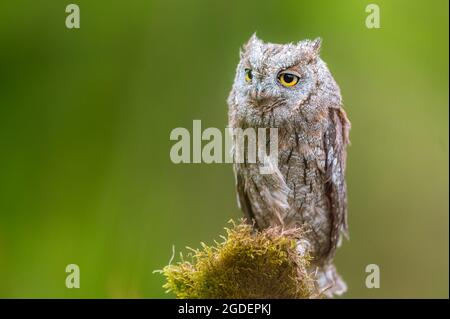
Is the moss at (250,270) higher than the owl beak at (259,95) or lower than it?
lower

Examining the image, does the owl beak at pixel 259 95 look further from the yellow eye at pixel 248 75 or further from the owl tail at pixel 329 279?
the owl tail at pixel 329 279

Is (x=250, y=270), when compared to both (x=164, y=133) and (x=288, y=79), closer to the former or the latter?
(x=288, y=79)

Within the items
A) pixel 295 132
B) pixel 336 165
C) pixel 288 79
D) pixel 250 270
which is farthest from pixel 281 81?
pixel 250 270

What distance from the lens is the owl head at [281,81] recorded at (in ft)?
11.8

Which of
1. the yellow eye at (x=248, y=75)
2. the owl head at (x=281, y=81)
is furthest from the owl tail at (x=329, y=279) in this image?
the yellow eye at (x=248, y=75)

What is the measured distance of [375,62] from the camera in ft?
19.1

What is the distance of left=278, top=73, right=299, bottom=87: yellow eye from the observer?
3.63 meters

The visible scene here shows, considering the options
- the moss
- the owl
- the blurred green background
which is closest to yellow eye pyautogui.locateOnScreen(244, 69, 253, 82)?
the owl

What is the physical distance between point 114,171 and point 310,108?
187cm

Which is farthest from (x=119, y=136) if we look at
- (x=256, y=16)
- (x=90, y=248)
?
(x=256, y=16)

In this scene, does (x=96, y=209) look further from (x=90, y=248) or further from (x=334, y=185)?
(x=334, y=185)

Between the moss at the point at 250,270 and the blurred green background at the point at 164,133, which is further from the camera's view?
the blurred green background at the point at 164,133

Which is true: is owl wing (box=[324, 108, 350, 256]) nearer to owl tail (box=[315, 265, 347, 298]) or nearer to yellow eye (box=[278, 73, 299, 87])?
owl tail (box=[315, 265, 347, 298])

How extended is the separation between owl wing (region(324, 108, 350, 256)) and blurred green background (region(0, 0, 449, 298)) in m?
1.58
